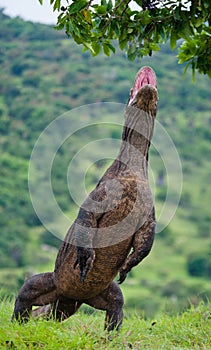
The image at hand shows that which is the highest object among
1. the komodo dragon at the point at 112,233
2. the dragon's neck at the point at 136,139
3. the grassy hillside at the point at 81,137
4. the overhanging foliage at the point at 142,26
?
the overhanging foliage at the point at 142,26

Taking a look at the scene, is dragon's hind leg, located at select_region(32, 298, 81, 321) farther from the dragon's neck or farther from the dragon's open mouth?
the dragon's open mouth

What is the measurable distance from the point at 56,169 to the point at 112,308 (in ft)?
111

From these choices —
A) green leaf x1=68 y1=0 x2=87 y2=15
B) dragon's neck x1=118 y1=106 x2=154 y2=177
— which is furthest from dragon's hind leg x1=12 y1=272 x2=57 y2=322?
green leaf x1=68 y1=0 x2=87 y2=15

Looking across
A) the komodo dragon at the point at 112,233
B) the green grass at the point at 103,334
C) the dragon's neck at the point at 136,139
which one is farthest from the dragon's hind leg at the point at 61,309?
the dragon's neck at the point at 136,139

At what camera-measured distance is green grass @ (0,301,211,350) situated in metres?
4.36

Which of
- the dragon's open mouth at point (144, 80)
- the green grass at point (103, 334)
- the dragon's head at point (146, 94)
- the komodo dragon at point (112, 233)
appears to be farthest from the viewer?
the dragon's open mouth at point (144, 80)

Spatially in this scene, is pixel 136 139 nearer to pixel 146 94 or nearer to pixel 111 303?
pixel 146 94

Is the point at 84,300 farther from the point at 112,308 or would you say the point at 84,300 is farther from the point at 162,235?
the point at 162,235

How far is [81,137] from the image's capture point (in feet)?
Answer: 128

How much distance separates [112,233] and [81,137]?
114 feet

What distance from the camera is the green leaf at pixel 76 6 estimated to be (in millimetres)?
4441

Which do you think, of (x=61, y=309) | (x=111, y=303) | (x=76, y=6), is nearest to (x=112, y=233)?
(x=111, y=303)

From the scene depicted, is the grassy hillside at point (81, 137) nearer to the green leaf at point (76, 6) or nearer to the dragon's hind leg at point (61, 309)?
the dragon's hind leg at point (61, 309)

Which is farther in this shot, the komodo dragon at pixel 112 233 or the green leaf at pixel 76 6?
the komodo dragon at pixel 112 233
